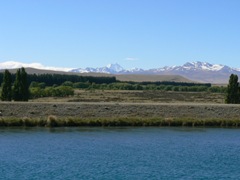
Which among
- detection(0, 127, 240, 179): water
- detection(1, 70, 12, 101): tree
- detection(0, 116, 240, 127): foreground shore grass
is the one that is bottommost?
detection(0, 127, 240, 179): water

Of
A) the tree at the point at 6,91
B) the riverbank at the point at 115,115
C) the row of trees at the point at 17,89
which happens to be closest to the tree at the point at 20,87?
the row of trees at the point at 17,89

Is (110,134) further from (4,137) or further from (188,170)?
(188,170)

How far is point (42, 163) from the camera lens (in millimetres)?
37219

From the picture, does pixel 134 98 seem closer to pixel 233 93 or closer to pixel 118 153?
pixel 233 93

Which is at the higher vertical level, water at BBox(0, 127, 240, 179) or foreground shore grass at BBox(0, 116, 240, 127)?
foreground shore grass at BBox(0, 116, 240, 127)

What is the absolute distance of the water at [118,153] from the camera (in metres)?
34.4

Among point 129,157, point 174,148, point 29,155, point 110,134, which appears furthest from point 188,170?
point 110,134

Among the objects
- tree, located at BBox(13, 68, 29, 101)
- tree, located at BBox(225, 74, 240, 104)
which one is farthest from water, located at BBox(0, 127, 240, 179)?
tree, located at BBox(225, 74, 240, 104)

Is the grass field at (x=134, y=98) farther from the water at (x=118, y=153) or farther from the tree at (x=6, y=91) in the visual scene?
the water at (x=118, y=153)

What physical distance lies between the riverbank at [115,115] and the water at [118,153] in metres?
3.27

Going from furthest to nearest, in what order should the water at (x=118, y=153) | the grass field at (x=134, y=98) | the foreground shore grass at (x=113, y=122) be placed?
the grass field at (x=134, y=98)
the foreground shore grass at (x=113, y=122)
the water at (x=118, y=153)

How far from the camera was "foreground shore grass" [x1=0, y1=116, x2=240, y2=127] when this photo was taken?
60.0 metres

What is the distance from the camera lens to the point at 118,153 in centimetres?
4225

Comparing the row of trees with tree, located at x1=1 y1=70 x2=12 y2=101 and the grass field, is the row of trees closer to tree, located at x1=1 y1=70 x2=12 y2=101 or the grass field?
tree, located at x1=1 y1=70 x2=12 y2=101
